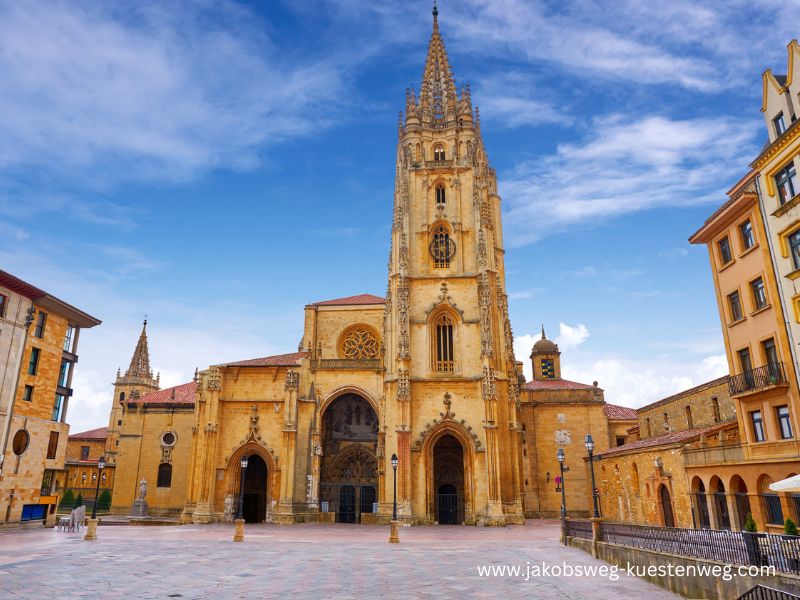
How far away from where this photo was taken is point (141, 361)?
81250 mm

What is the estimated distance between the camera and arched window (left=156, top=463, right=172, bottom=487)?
41.0 meters

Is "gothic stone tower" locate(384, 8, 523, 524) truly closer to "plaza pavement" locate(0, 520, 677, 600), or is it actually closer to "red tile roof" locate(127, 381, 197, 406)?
"plaza pavement" locate(0, 520, 677, 600)

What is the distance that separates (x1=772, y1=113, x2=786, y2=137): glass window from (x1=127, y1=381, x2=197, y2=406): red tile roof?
3970cm

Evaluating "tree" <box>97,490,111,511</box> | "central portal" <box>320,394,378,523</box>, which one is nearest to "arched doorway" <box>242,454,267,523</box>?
"central portal" <box>320,394,378,523</box>

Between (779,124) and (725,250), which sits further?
(725,250)

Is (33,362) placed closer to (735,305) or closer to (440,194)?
(440,194)

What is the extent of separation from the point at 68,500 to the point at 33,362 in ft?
116

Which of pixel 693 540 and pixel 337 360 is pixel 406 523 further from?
pixel 693 540

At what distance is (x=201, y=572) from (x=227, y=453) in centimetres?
2475

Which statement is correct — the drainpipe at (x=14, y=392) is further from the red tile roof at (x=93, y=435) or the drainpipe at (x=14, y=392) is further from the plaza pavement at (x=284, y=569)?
the red tile roof at (x=93, y=435)

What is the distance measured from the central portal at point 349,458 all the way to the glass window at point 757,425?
24846mm

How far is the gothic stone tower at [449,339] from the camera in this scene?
34.6 metres

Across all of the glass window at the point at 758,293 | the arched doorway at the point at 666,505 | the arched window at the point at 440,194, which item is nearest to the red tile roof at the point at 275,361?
the arched window at the point at 440,194

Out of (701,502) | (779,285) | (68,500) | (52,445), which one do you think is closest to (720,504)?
(701,502)
